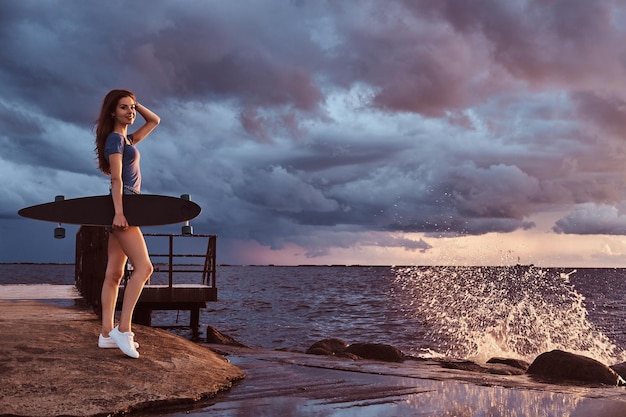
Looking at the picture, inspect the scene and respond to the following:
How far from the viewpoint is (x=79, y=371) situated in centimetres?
484

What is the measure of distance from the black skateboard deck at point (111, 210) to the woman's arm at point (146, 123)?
0.66m

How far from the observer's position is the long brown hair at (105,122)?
17.3 ft

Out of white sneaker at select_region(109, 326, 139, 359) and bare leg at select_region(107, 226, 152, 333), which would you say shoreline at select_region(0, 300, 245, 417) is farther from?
bare leg at select_region(107, 226, 152, 333)

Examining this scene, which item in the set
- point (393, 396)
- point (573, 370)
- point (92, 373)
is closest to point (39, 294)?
point (92, 373)

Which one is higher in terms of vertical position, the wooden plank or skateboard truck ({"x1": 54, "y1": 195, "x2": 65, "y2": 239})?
skateboard truck ({"x1": 54, "y1": 195, "x2": 65, "y2": 239})

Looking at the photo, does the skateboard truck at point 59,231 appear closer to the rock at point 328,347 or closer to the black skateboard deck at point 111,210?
the black skateboard deck at point 111,210

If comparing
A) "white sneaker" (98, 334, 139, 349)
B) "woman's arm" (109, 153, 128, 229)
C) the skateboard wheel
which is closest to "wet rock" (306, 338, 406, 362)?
"white sneaker" (98, 334, 139, 349)

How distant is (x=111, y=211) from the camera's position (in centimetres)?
528

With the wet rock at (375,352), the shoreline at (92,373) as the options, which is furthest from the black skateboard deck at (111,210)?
the wet rock at (375,352)

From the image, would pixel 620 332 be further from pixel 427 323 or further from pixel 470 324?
pixel 427 323

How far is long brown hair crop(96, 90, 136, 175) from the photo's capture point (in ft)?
17.3

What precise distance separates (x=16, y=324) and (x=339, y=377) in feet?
11.6

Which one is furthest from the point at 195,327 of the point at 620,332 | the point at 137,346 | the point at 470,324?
the point at 620,332

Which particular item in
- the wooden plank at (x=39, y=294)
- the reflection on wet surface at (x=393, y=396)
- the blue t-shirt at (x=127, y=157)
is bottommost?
the reflection on wet surface at (x=393, y=396)
